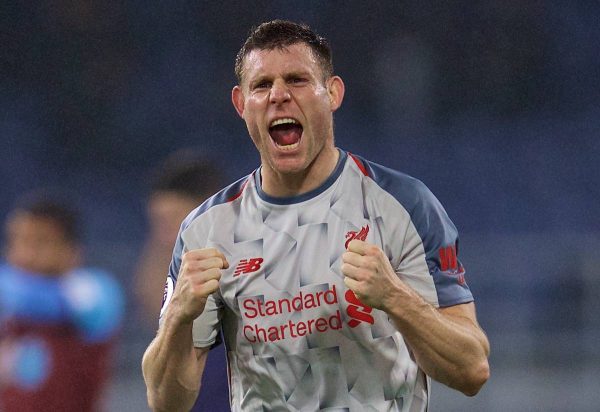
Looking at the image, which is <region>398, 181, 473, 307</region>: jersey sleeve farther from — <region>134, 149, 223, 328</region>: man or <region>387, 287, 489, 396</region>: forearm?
<region>134, 149, 223, 328</region>: man

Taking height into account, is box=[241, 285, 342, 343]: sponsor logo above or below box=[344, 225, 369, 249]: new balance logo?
below

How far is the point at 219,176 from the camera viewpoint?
4191mm

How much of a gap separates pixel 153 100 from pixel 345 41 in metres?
1.96

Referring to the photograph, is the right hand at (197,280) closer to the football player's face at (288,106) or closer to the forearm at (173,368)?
the forearm at (173,368)

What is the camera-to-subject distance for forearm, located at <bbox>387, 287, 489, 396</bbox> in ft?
8.36

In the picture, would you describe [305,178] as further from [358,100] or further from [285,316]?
[358,100]

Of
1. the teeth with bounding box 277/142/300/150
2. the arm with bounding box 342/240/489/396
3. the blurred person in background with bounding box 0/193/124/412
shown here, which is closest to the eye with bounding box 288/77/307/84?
the teeth with bounding box 277/142/300/150

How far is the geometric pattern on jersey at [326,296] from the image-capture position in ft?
9.03

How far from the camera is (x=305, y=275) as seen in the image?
9.15 ft

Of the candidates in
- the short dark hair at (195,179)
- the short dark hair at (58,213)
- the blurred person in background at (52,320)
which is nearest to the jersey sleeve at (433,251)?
the short dark hair at (195,179)

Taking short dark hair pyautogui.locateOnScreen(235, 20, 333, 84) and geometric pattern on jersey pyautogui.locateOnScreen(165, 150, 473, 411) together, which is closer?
geometric pattern on jersey pyautogui.locateOnScreen(165, 150, 473, 411)

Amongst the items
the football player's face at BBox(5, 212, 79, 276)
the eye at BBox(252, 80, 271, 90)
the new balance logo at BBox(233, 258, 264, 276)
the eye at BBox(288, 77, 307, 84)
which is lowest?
the new balance logo at BBox(233, 258, 264, 276)

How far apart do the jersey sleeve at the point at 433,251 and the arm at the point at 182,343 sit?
462 millimetres

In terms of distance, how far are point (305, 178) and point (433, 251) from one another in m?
0.38
